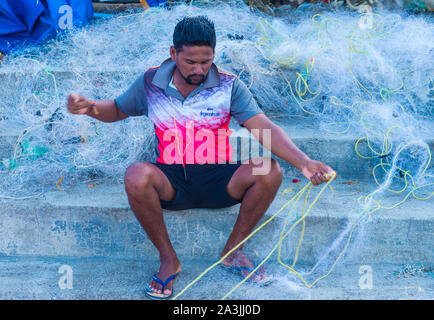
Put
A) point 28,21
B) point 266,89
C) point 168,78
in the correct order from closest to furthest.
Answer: point 168,78
point 266,89
point 28,21

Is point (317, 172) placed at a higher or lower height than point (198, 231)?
higher

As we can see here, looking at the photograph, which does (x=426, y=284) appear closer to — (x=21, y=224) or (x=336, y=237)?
(x=336, y=237)

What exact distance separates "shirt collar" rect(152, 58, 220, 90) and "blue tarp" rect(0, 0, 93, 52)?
89.9 inches

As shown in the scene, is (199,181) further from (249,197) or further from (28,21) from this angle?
(28,21)

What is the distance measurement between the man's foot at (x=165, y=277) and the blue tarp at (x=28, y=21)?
9.22 feet

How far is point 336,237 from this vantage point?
8.76 feet

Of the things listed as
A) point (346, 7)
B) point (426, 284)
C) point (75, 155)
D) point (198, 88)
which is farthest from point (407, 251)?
point (346, 7)

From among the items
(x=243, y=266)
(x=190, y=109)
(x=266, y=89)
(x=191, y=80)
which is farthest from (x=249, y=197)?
(x=266, y=89)

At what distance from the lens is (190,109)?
2500mm

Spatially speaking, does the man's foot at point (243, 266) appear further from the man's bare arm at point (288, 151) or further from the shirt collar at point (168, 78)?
the shirt collar at point (168, 78)

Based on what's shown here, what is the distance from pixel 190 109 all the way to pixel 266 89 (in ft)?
4.10

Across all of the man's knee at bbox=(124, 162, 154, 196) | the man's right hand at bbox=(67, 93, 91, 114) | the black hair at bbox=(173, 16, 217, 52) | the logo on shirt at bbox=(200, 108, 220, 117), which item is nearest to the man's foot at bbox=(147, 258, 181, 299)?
the man's knee at bbox=(124, 162, 154, 196)

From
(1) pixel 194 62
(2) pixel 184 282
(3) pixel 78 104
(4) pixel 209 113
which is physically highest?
(1) pixel 194 62
